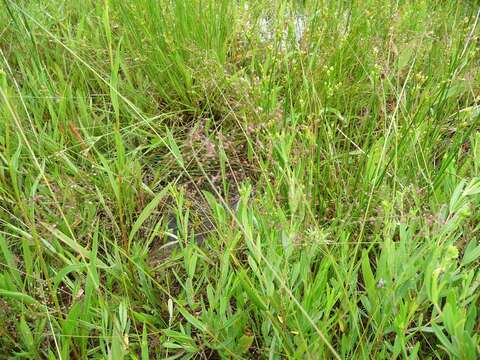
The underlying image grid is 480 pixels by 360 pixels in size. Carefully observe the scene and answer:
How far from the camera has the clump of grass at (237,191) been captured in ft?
3.28

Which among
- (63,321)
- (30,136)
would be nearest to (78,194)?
(30,136)

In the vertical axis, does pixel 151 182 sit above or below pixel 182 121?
below

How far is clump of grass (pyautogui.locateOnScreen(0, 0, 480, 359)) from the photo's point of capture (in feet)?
3.28

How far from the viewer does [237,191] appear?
1.58 m

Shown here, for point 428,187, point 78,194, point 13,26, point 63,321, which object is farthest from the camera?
point 13,26

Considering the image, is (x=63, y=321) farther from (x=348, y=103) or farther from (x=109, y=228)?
(x=348, y=103)

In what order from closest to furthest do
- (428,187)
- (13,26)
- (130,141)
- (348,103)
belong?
(428,187) → (130,141) → (348,103) → (13,26)

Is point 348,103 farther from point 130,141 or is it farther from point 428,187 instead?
point 130,141

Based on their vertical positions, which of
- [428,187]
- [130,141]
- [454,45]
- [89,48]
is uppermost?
[89,48]

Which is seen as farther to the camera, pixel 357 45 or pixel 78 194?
pixel 357 45

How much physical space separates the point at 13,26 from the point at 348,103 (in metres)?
1.38

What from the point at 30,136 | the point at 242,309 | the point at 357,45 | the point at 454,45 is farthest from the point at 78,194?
the point at 454,45

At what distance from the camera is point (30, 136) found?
1584 millimetres

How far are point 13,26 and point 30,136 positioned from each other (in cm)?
68
